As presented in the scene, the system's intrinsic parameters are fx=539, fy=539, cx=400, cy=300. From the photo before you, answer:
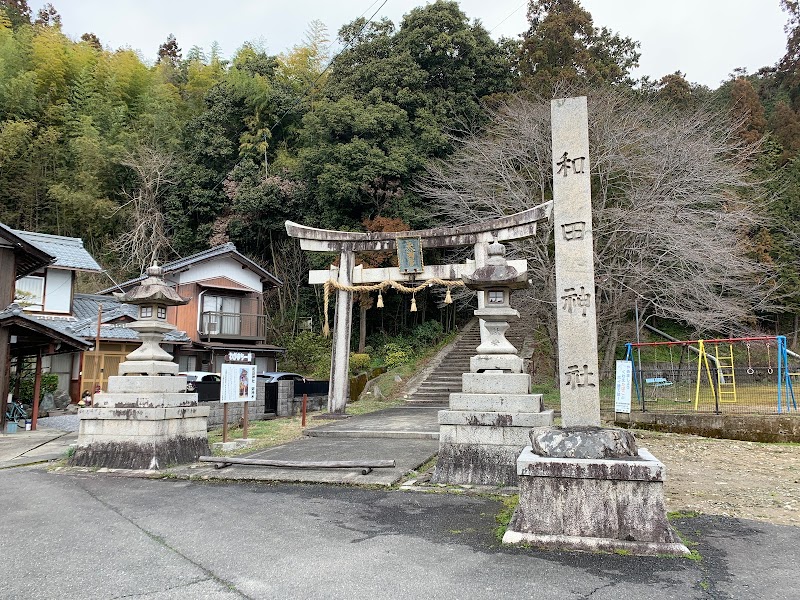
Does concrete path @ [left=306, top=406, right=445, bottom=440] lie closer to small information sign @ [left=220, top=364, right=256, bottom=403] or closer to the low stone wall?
small information sign @ [left=220, top=364, right=256, bottom=403]

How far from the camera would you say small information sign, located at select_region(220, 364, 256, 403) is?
974 centimetres

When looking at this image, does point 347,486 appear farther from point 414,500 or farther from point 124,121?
point 124,121

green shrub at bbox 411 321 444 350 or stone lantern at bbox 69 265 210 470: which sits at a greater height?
green shrub at bbox 411 321 444 350

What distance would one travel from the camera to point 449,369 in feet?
69.9

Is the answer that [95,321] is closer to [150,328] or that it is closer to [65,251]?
[65,251]

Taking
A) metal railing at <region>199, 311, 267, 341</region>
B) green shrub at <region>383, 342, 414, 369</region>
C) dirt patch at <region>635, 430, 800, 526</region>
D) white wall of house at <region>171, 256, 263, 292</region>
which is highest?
white wall of house at <region>171, 256, 263, 292</region>

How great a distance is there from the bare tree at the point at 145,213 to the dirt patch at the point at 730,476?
79.3 ft

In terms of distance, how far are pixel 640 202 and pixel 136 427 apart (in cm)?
1454

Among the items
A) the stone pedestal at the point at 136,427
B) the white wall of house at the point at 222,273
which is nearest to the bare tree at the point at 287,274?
the white wall of house at the point at 222,273

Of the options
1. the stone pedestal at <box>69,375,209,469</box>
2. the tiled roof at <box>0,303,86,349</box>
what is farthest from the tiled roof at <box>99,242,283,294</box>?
the stone pedestal at <box>69,375,209,469</box>

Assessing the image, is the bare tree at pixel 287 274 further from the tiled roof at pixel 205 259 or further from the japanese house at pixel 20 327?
the japanese house at pixel 20 327

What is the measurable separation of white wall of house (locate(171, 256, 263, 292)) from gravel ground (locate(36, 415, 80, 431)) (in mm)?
7072

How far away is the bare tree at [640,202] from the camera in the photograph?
1593 centimetres

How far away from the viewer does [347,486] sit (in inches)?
267
